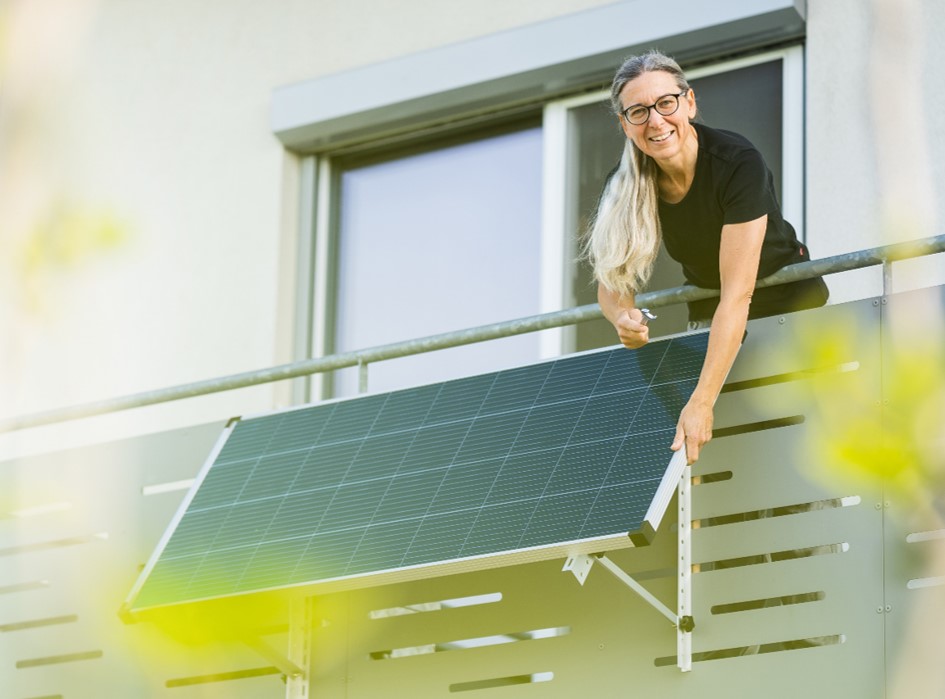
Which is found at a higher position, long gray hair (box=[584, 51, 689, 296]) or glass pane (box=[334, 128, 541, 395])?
glass pane (box=[334, 128, 541, 395])

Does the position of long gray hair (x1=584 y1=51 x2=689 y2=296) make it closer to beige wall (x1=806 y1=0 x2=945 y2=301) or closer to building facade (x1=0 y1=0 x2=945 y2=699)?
building facade (x1=0 y1=0 x2=945 y2=699)

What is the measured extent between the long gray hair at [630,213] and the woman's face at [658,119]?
0.03 meters

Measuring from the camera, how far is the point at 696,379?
594 cm

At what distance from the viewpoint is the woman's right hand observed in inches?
→ 233

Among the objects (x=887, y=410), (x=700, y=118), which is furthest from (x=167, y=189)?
(x=887, y=410)

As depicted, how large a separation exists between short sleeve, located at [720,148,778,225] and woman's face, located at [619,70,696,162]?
19cm

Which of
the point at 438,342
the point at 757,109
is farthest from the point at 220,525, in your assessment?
the point at 757,109

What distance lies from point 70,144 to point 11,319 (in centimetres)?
99

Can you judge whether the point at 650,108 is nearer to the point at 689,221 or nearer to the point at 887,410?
the point at 689,221

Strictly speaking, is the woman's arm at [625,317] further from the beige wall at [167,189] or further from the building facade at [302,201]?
the beige wall at [167,189]

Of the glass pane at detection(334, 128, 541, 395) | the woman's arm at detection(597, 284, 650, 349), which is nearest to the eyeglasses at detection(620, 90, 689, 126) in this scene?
the woman's arm at detection(597, 284, 650, 349)

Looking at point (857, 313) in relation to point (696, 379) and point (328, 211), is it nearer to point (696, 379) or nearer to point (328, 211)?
point (696, 379)

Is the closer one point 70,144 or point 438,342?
point 438,342

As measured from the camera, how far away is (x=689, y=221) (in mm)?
5902
